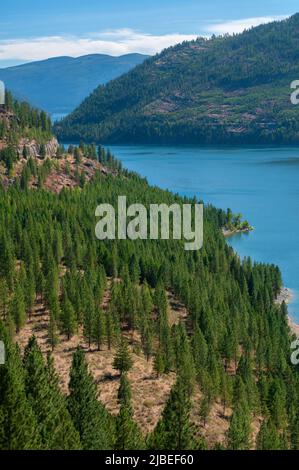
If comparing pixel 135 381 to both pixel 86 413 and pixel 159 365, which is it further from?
pixel 86 413

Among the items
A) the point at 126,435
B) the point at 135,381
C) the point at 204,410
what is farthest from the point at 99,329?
the point at 126,435

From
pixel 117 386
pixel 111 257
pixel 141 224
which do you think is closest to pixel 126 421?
pixel 117 386

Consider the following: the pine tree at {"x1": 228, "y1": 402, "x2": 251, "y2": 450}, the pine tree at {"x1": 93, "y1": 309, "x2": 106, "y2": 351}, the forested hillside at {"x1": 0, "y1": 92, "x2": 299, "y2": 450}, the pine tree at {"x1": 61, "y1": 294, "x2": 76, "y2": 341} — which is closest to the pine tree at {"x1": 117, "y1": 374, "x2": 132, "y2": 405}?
the forested hillside at {"x1": 0, "y1": 92, "x2": 299, "y2": 450}

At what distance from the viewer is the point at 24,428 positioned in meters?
48.3

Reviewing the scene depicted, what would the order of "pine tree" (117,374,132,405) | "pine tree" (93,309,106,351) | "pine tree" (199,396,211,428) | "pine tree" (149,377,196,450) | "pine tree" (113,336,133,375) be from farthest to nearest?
"pine tree" (93,309,106,351)
"pine tree" (113,336,133,375)
"pine tree" (199,396,211,428)
"pine tree" (117,374,132,405)
"pine tree" (149,377,196,450)

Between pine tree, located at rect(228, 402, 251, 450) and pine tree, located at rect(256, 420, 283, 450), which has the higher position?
pine tree, located at rect(228, 402, 251, 450)

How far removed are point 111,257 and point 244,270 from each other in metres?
39.6

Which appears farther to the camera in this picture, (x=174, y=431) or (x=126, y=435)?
(x=174, y=431)

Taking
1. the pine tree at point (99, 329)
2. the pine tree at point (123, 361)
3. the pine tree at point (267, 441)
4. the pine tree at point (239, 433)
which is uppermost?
the pine tree at point (99, 329)

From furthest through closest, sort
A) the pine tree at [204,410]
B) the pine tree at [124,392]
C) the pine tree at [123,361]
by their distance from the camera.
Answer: the pine tree at [123,361]
the pine tree at [204,410]
the pine tree at [124,392]

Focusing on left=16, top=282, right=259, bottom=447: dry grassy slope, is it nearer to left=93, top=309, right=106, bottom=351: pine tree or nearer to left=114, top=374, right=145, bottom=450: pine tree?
left=93, top=309, right=106, bottom=351: pine tree

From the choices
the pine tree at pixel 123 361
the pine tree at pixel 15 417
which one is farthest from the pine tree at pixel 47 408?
the pine tree at pixel 123 361

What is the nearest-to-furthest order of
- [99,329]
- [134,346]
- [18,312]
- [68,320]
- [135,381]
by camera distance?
1. [135,381]
2. [99,329]
3. [68,320]
4. [18,312]
5. [134,346]

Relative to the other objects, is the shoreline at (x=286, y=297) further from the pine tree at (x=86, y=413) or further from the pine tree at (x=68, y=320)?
the pine tree at (x=86, y=413)
